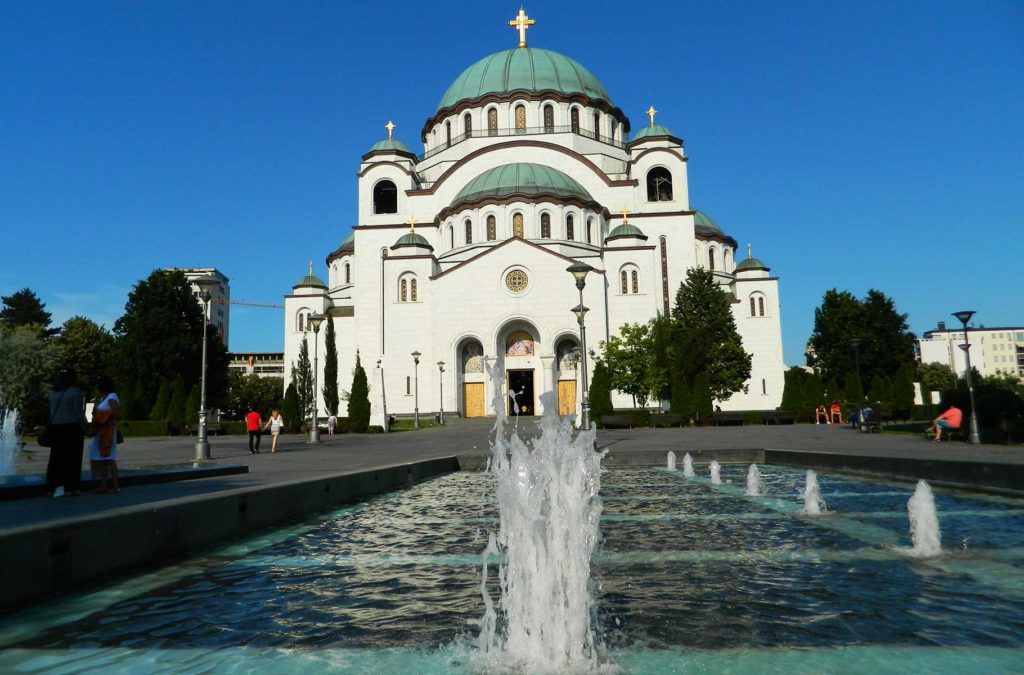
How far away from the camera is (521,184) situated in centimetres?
4016

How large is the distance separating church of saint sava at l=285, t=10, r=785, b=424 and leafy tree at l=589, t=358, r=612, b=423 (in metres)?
4.09

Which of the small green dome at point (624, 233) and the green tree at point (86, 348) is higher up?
the small green dome at point (624, 233)

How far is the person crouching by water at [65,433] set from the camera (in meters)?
7.47

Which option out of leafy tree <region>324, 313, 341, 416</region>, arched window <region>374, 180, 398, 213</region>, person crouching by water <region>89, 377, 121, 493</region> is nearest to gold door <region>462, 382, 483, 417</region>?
leafy tree <region>324, 313, 341, 416</region>

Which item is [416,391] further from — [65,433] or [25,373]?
[65,433]

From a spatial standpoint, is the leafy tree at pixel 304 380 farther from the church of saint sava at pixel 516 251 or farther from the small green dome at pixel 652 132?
the small green dome at pixel 652 132

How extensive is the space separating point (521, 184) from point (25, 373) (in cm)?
2973

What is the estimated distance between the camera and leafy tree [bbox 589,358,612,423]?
101 feet

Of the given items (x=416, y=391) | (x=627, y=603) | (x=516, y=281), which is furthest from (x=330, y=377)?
(x=627, y=603)

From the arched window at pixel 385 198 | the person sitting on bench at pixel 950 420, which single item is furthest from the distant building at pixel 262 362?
the person sitting on bench at pixel 950 420

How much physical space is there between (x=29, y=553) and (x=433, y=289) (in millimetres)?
34863

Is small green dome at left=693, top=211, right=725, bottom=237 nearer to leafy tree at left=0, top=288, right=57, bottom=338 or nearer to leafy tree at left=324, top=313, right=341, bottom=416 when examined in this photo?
leafy tree at left=324, top=313, right=341, bottom=416

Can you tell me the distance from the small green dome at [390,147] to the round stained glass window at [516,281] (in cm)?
1469

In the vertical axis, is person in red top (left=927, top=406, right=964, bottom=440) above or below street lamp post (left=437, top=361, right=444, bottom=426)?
below
